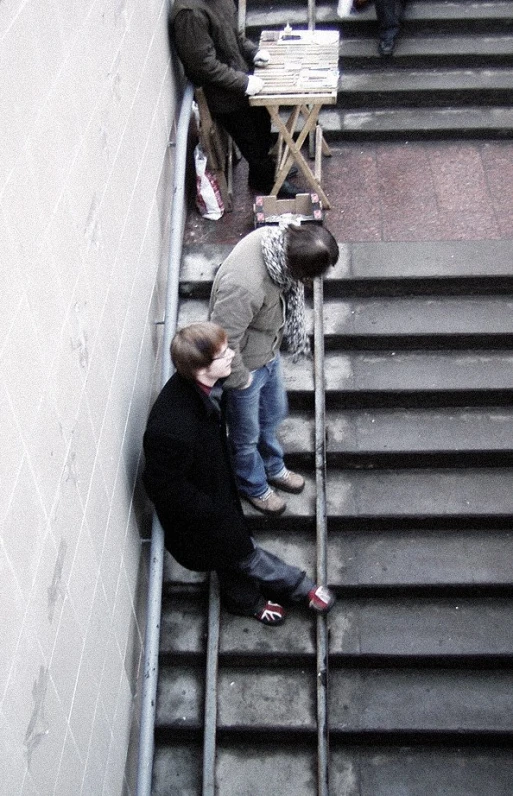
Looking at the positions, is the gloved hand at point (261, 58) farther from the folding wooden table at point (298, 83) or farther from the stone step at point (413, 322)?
the stone step at point (413, 322)

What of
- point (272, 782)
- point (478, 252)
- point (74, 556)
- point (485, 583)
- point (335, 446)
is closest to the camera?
point (74, 556)

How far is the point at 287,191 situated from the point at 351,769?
12.1 feet

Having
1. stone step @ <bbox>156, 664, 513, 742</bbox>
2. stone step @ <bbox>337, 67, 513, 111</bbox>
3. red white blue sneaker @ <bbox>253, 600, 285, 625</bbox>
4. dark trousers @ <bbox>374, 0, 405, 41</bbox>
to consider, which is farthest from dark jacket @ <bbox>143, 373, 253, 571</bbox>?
dark trousers @ <bbox>374, 0, 405, 41</bbox>

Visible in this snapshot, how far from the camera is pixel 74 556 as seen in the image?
10.3 feet

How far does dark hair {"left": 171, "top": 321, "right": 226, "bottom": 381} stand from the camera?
3.56 m

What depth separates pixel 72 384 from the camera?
310 cm

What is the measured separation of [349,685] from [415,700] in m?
0.35

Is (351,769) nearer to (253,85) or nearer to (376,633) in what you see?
(376,633)

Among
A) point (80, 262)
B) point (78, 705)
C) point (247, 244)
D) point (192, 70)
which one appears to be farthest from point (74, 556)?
point (192, 70)

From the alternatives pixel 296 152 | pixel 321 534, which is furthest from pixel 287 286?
pixel 296 152

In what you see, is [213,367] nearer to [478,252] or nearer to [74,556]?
[74,556]

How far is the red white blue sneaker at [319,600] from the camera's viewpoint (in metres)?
4.53

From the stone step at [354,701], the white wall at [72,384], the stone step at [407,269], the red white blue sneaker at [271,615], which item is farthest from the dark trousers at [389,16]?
the stone step at [354,701]

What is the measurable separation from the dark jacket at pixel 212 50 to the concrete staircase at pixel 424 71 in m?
1.18
